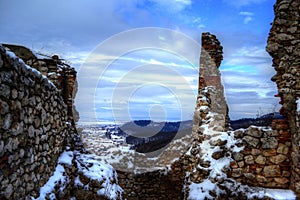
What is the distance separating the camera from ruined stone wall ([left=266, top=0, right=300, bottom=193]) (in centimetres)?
489

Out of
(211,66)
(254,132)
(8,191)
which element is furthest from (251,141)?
(8,191)

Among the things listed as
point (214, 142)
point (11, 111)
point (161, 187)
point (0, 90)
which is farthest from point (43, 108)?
point (161, 187)

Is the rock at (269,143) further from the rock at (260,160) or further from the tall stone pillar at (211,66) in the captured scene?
the tall stone pillar at (211,66)

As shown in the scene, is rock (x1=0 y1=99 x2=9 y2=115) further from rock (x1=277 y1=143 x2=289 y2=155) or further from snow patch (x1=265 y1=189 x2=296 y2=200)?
rock (x1=277 y1=143 x2=289 y2=155)

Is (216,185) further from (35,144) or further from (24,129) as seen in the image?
(24,129)

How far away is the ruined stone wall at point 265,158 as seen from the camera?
505 cm

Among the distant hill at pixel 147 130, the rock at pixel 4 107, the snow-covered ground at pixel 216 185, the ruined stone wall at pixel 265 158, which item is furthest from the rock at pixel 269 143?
the distant hill at pixel 147 130

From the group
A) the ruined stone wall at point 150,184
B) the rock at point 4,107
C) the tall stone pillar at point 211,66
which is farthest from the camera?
the ruined stone wall at point 150,184

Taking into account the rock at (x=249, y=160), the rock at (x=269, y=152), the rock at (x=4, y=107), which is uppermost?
the rock at (x=4, y=107)

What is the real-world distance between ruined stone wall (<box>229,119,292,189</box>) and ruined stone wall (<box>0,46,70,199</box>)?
375 cm

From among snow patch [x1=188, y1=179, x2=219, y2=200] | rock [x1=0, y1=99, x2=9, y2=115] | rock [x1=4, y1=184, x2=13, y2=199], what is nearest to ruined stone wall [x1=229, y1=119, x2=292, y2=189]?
snow patch [x1=188, y1=179, x2=219, y2=200]

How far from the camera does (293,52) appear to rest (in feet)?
16.6

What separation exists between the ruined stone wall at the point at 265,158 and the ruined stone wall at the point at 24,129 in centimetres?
375

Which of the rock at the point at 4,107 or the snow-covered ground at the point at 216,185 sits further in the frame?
the snow-covered ground at the point at 216,185
